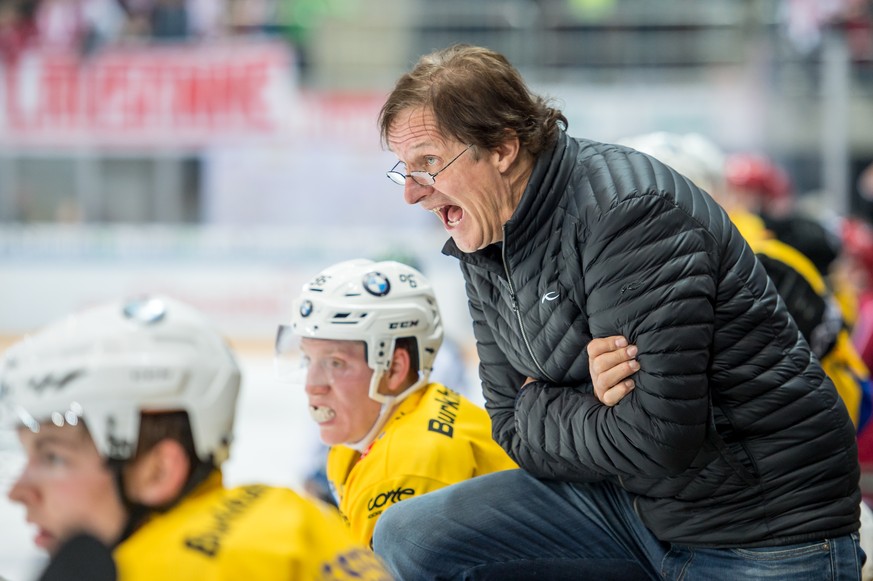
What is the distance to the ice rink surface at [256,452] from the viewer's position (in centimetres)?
212

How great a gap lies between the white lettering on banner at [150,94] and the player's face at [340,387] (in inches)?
378

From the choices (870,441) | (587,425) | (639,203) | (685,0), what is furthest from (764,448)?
(685,0)

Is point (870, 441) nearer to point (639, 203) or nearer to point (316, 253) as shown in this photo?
point (639, 203)

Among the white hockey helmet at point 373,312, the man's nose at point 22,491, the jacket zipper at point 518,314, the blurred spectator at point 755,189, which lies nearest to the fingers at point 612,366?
the jacket zipper at point 518,314

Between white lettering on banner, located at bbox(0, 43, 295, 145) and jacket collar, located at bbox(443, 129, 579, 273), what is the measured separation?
10.1 metres

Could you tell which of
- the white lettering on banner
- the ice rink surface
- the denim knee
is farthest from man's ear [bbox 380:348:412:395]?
the white lettering on banner

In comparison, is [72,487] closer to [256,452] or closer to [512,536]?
[512,536]

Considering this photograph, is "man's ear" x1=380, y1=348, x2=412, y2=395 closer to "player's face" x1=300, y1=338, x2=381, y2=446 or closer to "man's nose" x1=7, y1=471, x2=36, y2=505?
"player's face" x1=300, y1=338, x2=381, y2=446

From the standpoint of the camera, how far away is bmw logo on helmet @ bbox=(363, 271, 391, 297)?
2.57m

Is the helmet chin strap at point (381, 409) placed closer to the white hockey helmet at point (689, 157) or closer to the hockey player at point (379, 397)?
the hockey player at point (379, 397)

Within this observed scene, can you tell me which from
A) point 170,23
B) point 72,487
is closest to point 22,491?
point 72,487

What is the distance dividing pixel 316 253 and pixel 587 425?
9956 mm

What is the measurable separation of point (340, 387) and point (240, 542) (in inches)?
42.8

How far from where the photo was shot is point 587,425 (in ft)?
6.70
